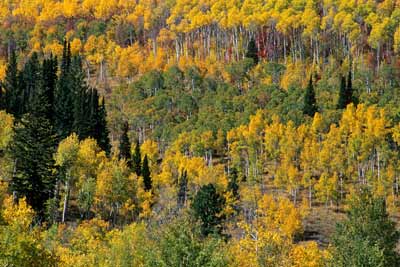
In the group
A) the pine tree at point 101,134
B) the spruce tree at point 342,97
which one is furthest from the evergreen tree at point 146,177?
the spruce tree at point 342,97

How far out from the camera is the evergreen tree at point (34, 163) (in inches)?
3219

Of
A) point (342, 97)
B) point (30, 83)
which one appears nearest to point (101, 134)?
point (30, 83)

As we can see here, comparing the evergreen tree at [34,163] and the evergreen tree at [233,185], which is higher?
the evergreen tree at [34,163]

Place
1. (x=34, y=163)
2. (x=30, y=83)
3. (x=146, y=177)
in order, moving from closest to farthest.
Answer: (x=34, y=163) → (x=146, y=177) → (x=30, y=83)

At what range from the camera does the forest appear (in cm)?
5384

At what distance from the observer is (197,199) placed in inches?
3851

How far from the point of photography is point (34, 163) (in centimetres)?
8244

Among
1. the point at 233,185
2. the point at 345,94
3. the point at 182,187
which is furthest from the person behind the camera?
the point at 345,94

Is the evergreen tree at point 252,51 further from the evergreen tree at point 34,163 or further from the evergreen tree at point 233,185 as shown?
the evergreen tree at point 34,163

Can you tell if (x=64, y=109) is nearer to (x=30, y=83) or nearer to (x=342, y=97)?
(x=30, y=83)

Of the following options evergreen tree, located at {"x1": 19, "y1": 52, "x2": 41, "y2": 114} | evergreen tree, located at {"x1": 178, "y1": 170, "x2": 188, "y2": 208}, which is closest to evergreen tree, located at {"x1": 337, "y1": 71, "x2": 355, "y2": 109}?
evergreen tree, located at {"x1": 178, "y1": 170, "x2": 188, "y2": 208}

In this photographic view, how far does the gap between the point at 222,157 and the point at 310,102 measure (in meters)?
22.8

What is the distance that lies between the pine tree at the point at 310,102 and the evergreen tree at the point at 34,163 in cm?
7277

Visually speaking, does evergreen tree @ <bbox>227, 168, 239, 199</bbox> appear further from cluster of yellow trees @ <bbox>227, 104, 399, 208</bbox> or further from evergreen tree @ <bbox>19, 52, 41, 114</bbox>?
evergreen tree @ <bbox>19, 52, 41, 114</bbox>
